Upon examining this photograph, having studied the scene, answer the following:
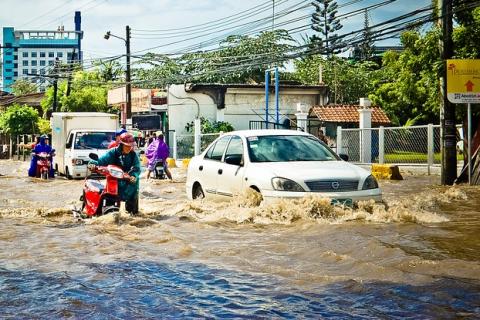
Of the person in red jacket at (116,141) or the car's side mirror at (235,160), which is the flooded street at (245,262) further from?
the person in red jacket at (116,141)

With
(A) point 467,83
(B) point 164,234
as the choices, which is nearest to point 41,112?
(A) point 467,83

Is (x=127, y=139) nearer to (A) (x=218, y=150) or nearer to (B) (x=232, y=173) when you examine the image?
(B) (x=232, y=173)

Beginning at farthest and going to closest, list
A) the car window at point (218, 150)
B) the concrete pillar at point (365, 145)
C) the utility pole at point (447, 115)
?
the concrete pillar at point (365, 145) → the utility pole at point (447, 115) → the car window at point (218, 150)

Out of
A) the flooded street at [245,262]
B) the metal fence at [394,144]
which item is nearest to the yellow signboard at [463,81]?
the flooded street at [245,262]

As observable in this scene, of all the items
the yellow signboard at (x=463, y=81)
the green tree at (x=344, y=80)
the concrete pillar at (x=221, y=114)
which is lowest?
the yellow signboard at (x=463, y=81)

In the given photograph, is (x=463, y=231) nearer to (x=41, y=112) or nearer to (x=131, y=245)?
(x=131, y=245)

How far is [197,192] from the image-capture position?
11984mm

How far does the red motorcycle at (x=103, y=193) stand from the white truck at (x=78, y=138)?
11.3 m

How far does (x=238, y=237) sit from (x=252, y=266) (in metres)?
1.99

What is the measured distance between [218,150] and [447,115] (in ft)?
25.7

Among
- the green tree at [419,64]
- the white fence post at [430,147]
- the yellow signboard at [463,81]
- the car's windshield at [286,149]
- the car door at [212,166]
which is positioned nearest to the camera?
the car's windshield at [286,149]

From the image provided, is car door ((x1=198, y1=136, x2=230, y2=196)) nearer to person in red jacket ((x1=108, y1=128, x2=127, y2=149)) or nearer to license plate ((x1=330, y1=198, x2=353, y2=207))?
Result: person in red jacket ((x1=108, y1=128, x2=127, y2=149))

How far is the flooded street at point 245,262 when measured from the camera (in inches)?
198

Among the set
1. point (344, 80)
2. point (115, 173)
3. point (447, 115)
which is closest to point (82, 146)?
point (447, 115)
